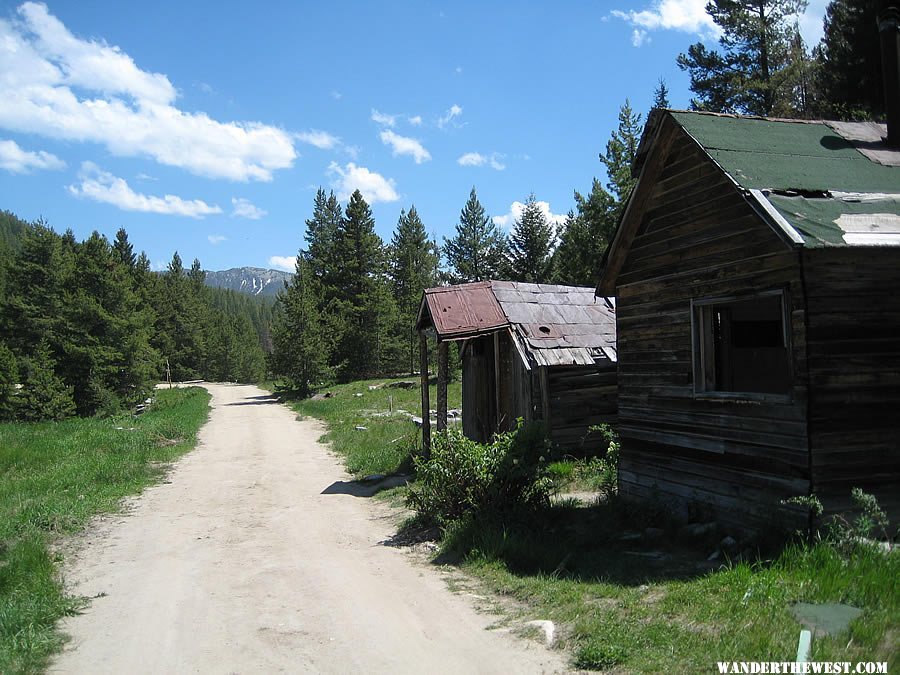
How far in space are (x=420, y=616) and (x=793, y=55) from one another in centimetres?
3089

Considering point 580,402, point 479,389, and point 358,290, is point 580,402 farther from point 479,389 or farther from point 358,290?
point 358,290

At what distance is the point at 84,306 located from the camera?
38125 millimetres

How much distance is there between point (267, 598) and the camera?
6590 mm

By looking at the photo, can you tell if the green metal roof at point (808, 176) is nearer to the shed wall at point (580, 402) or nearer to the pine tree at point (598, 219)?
the shed wall at point (580, 402)

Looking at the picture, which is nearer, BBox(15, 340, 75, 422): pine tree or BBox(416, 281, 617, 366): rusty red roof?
BBox(416, 281, 617, 366): rusty red roof

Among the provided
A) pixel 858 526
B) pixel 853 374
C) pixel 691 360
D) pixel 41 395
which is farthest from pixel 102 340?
pixel 858 526

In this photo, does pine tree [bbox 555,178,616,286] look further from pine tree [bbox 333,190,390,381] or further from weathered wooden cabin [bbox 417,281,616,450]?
weathered wooden cabin [bbox 417,281,616,450]

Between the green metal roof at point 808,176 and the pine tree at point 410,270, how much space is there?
43.4 metres

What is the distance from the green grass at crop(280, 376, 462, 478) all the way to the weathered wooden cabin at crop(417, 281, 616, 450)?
6.68ft

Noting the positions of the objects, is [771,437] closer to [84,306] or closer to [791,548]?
[791,548]

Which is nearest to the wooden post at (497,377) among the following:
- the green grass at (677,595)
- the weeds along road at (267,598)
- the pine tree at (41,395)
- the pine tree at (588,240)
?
the weeds along road at (267,598)

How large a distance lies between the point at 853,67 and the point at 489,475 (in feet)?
68.8

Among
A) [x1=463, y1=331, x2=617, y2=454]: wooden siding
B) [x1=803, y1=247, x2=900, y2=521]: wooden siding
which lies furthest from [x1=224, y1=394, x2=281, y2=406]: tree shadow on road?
[x1=803, y1=247, x2=900, y2=521]: wooden siding

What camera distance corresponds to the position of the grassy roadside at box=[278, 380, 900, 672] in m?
4.50
